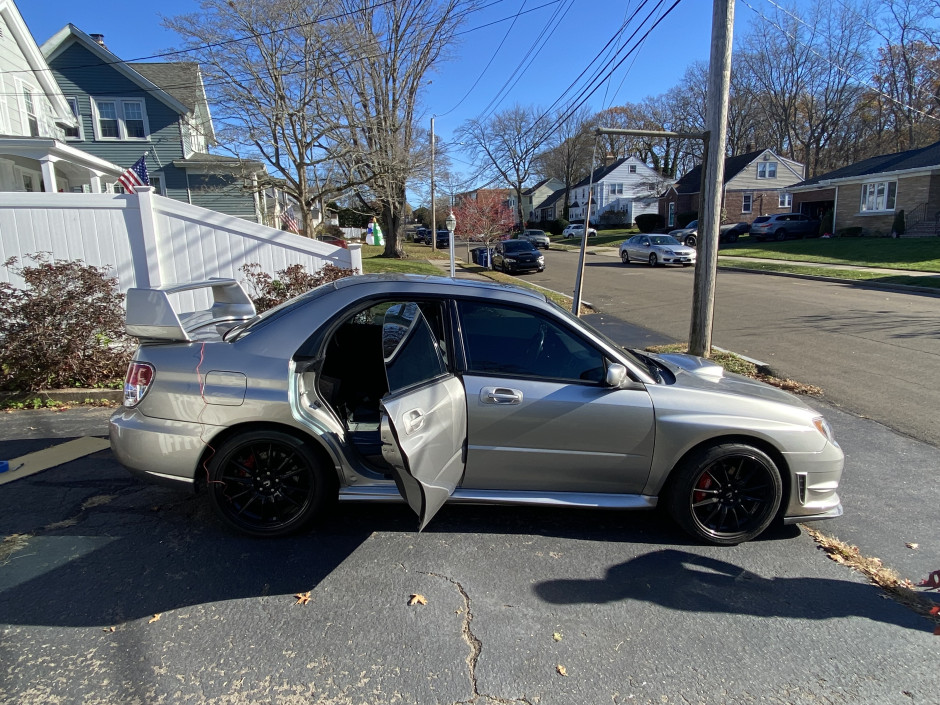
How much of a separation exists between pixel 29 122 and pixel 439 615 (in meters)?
23.4

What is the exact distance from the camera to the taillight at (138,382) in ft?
11.5

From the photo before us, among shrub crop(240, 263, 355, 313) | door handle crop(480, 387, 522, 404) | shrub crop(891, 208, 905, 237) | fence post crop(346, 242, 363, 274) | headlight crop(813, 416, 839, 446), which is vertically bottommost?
headlight crop(813, 416, 839, 446)

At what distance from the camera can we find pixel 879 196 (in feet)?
106

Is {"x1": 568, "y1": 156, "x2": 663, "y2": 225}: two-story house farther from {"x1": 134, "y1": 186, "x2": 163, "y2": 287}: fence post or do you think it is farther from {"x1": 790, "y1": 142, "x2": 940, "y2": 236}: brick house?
{"x1": 134, "y1": 186, "x2": 163, "y2": 287}: fence post

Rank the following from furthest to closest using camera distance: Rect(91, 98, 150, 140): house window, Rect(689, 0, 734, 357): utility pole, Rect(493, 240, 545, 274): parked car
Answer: Rect(493, 240, 545, 274): parked car
Rect(91, 98, 150, 140): house window
Rect(689, 0, 734, 357): utility pole

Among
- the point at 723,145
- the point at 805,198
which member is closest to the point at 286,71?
the point at 723,145

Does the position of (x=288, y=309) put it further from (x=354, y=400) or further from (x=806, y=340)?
(x=806, y=340)

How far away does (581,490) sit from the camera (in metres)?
3.60

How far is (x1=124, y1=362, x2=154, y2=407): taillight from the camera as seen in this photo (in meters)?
3.49

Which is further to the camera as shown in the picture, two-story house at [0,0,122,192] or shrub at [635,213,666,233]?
shrub at [635,213,666,233]

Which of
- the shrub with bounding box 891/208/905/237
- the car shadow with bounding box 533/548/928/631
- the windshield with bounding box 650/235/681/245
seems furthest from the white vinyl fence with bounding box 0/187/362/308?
the shrub with bounding box 891/208/905/237

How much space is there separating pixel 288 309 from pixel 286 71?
45.5 feet

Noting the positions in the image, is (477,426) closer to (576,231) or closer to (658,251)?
(658,251)

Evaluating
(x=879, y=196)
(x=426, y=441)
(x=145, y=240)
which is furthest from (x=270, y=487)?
(x=879, y=196)
